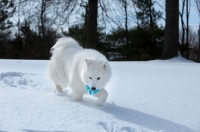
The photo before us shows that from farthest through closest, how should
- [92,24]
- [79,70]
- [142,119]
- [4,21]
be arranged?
1. [4,21]
2. [92,24]
3. [79,70]
4. [142,119]

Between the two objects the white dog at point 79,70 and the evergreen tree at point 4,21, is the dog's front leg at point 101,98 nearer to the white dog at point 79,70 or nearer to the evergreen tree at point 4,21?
the white dog at point 79,70

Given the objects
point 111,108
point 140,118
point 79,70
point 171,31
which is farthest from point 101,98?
point 171,31

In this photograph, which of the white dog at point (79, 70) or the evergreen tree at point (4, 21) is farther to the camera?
the evergreen tree at point (4, 21)

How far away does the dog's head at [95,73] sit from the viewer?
3933 mm

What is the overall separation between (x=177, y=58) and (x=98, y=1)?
17.1 ft

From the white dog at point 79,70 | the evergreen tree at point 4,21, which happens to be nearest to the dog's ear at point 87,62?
the white dog at point 79,70

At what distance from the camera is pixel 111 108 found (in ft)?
13.5

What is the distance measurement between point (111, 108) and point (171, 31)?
7836 mm

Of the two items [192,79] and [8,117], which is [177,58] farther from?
[8,117]

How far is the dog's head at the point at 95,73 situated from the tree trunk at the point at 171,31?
293 inches

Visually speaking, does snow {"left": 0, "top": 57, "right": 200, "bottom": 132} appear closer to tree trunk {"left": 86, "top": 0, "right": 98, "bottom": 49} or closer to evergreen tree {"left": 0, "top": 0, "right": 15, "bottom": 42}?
tree trunk {"left": 86, "top": 0, "right": 98, "bottom": 49}

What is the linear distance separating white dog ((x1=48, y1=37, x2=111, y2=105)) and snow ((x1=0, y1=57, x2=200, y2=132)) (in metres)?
0.23

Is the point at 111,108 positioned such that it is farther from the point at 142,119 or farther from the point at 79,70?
the point at 79,70

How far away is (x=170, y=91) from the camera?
16.6 feet
